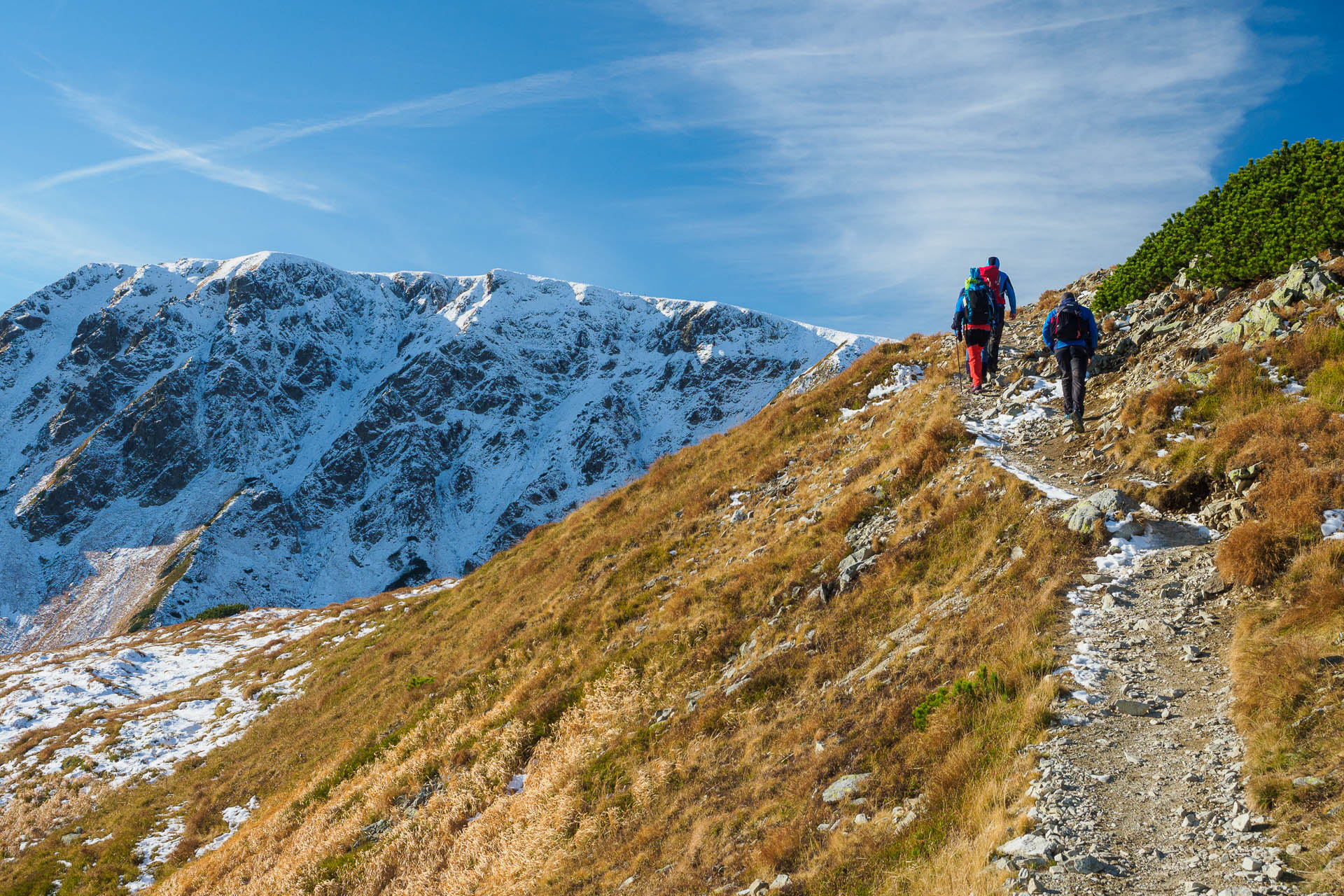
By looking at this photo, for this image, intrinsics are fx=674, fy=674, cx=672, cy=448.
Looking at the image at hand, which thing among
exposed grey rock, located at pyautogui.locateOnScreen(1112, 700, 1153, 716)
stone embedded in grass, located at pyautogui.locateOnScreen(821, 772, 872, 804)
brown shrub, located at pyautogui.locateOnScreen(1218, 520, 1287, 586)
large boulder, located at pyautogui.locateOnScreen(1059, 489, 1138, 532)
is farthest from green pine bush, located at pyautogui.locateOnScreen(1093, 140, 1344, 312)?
stone embedded in grass, located at pyautogui.locateOnScreen(821, 772, 872, 804)

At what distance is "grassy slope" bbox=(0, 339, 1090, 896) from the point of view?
7.77 metres

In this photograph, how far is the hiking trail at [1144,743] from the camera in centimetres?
528

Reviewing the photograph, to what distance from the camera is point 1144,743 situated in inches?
264

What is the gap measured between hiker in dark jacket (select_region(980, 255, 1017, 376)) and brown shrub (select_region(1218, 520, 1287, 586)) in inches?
419

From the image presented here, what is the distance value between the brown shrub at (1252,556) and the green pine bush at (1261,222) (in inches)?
415

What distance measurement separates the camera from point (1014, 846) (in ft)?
19.2

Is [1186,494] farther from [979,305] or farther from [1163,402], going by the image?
[979,305]

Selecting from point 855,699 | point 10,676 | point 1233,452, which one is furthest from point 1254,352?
point 10,676

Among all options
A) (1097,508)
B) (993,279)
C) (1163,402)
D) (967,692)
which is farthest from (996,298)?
(967,692)

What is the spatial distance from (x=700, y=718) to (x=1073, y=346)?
11483mm

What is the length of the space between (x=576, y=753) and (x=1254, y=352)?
14.7 meters

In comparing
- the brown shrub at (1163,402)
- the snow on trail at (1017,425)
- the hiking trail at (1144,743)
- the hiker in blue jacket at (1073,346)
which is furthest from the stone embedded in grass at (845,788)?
the hiker in blue jacket at (1073,346)

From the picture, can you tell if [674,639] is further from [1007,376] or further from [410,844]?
[1007,376]

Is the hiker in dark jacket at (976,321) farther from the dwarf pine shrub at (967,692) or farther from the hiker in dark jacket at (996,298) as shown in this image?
the dwarf pine shrub at (967,692)
